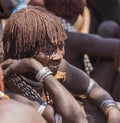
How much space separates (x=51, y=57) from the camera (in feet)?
10.4

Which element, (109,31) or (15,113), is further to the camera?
(109,31)

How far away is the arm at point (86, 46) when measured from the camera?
420cm

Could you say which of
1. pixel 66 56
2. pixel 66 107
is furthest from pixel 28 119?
pixel 66 56

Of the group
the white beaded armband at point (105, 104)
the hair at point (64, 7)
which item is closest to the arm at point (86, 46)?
the hair at point (64, 7)

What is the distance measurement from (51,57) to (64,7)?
3.90ft

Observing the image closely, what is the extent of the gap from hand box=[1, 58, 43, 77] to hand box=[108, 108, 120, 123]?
501mm

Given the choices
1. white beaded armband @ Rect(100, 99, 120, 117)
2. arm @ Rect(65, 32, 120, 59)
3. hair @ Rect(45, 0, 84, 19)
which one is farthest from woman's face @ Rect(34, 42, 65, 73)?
hair @ Rect(45, 0, 84, 19)

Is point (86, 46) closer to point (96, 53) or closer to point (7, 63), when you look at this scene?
point (96, 53)

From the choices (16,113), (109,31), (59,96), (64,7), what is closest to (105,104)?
(59,96)

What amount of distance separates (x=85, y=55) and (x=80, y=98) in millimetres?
779

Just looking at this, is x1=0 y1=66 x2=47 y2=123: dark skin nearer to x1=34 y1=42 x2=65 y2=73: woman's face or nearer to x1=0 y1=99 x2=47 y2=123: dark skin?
x1=0 y1=99 x2=47 y2=123: dark skin

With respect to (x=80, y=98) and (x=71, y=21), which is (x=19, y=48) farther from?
(x=71, y=21)

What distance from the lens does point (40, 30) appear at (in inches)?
124

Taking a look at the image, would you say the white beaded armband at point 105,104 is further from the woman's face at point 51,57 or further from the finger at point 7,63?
the finger at point 7,63
